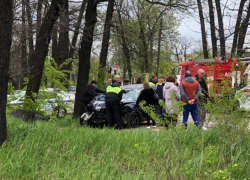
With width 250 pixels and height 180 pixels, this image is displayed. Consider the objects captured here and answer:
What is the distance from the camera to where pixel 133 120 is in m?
11.6

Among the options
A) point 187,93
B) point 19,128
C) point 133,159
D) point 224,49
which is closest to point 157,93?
point 187,93

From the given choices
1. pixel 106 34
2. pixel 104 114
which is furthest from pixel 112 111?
pixel 106 34

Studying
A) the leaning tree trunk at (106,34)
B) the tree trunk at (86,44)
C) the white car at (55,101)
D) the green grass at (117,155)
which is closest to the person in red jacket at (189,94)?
the green grass at (117,155)

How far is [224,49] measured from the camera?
1903 cm

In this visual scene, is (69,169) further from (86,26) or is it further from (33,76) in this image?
(86,26)

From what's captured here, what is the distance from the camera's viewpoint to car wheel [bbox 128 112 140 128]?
1141 cm

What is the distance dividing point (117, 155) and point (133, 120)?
19.6 ft

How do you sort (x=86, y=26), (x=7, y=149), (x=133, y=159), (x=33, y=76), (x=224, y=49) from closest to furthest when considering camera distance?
1. (x=133, y=159)
2. (x=7, y=149)
3. (x=33, y=76)
4. (x=86, y=26)
5. (x=224, y=49)

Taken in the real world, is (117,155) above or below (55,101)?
below

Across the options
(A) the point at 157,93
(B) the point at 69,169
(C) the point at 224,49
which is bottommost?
(B) the point at 69,169

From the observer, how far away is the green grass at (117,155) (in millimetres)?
4648

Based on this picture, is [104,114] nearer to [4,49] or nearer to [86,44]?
[86,44]

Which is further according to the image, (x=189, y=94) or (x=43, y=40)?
(x=43, y=40)

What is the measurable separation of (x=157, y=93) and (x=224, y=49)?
8968 millimetres
